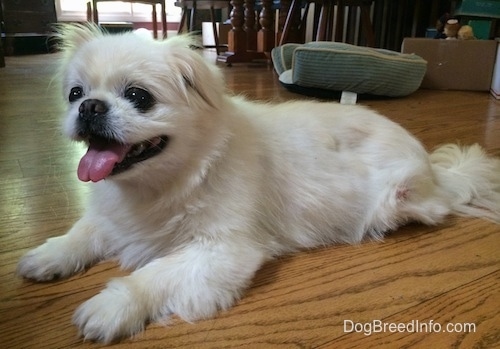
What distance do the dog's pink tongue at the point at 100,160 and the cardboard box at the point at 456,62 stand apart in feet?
8.60

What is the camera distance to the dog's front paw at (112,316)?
2.26ft

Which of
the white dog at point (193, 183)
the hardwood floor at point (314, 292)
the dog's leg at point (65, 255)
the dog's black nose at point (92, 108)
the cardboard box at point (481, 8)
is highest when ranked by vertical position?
the cardboard box at point (481, 8)

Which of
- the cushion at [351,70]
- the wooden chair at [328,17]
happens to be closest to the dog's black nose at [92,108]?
the cushion at [351,70]

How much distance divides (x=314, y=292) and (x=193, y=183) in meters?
0.30

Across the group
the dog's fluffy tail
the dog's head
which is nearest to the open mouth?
the dog's head

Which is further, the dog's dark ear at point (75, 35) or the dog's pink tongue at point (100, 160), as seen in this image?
the dog's dark ear at point (75, 35)

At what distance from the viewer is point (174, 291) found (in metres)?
0.77

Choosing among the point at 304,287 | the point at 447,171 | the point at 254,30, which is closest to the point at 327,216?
the point at 304,287

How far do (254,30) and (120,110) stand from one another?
3.88 metres

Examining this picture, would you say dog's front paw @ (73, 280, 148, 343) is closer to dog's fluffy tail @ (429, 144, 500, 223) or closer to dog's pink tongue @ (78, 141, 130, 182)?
dog's pink tongue @ (78, 141, 130, 182)

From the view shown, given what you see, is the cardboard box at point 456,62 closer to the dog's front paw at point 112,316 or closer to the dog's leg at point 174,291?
the dog's leg at point 174,291

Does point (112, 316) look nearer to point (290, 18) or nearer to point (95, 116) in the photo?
point (95, 116)

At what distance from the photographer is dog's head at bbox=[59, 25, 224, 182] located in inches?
30.4

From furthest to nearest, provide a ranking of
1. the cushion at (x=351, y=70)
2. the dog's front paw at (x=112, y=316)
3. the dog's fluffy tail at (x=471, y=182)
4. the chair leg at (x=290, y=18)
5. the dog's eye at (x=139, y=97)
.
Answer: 1. the chair leg at (x=290, y=18)
2. the cushion at (x=351, y=70)
3. the dog's fluffy tail at (x=471, y=182)
4. the dog's eye at (x=139, y=97)
5. the dog's front paw at (x=112, y=316)
